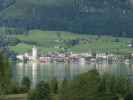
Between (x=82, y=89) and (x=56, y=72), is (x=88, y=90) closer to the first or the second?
(x=82, y=89)

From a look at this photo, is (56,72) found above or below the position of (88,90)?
below

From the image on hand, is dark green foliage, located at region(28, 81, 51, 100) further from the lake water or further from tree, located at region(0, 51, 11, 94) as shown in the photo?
the lake water

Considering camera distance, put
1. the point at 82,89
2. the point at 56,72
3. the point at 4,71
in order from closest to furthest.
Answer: the point at 82,89 → the point at 4,71 → the point at 56,72

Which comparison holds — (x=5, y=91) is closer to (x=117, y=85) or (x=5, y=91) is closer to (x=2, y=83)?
(x=2, y=83)

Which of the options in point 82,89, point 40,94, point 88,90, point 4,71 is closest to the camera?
point 88,90

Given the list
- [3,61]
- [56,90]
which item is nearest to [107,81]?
[56,90]

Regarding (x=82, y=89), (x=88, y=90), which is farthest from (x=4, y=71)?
(x=88, y=90)

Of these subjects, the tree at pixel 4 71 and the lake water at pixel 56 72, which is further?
the lake water at pixel 56 72

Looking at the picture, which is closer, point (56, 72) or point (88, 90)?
point (88, 90)

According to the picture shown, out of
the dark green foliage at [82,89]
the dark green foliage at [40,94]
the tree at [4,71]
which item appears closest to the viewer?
the dark green foliage at [82,89]

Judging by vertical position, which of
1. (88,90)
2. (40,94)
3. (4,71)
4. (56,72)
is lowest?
(56,72)

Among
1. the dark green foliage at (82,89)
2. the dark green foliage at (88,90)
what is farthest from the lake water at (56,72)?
the dark green foliage at (82,89)

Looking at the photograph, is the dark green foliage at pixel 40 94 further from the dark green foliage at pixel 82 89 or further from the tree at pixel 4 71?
the tree at pixel 4 71
